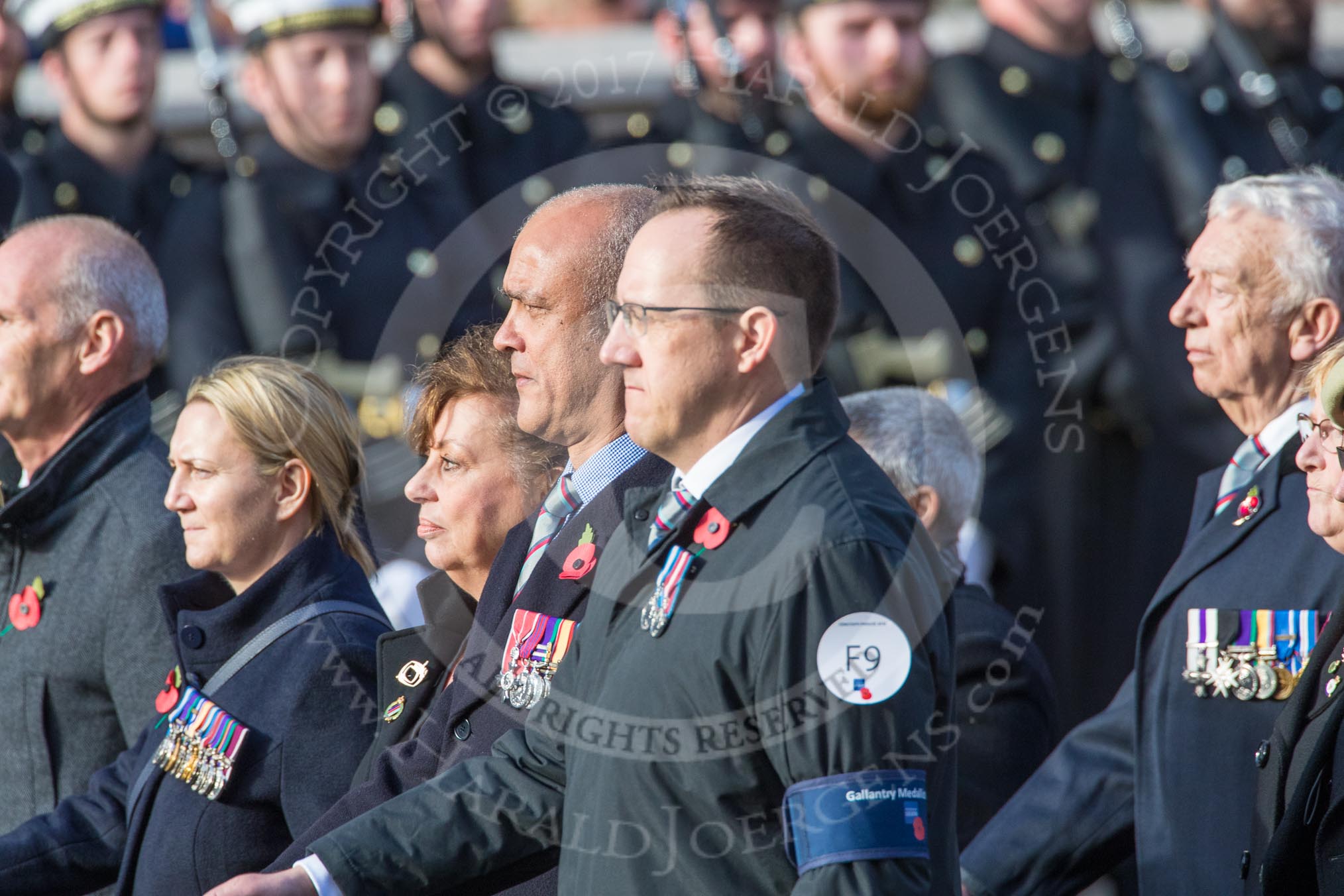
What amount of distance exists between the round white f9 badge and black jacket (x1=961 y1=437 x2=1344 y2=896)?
3.79ft

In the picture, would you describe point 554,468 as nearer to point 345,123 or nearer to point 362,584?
point 362,584

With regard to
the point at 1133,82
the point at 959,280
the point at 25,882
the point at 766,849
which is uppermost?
the point at 1133,82

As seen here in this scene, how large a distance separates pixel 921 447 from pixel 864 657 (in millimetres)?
1711

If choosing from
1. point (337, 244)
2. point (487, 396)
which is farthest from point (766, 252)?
point (337, 244)

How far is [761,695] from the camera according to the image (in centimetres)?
234

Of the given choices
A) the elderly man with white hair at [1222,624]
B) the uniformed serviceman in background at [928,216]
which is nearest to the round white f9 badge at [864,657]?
the elderly man with white hair at [1222,624]

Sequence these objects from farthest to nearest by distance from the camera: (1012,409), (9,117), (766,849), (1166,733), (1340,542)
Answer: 1. (9,117)
2. (1012,409)
3. (1166,733)
4. (1340,542)
5. (766,849)

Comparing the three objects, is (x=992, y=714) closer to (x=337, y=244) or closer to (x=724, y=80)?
(x=724, y=80)

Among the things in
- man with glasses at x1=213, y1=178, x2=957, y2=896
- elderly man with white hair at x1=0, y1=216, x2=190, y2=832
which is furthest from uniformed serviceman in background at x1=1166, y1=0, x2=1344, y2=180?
man with glasses at x1=213, y1=178, x2=957, y2=896

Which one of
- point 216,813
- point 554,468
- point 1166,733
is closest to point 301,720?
point 216,813

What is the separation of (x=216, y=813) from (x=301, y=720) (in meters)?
0.21

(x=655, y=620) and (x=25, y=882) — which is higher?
(x=655, y=620)

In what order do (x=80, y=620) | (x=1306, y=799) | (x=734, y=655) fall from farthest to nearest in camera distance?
(x=80, y=620) < (x=1306, y=799) < (x=734, y=655)

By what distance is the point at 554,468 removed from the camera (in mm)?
3541
